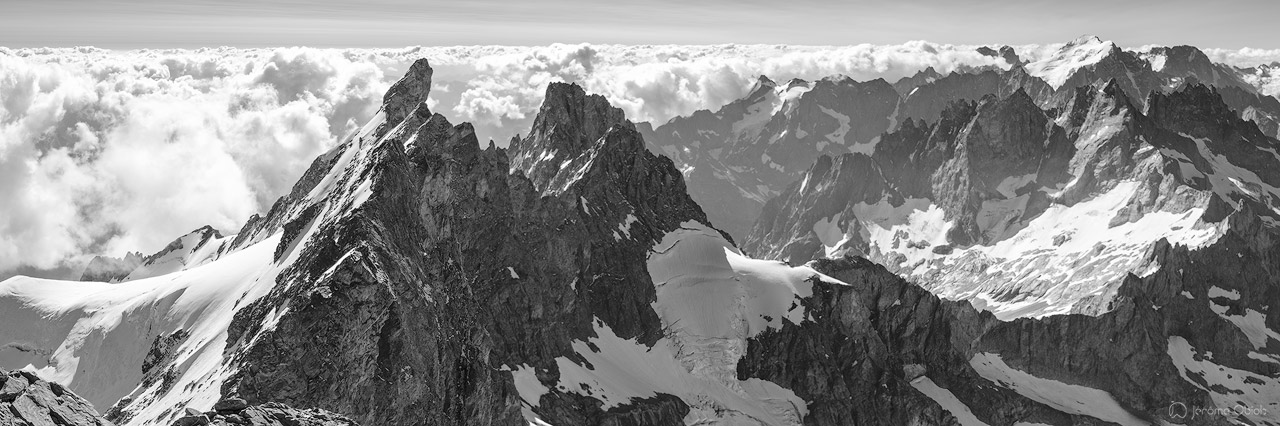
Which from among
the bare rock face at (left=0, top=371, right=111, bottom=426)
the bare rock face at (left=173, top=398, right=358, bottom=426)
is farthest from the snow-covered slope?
the bare rock face at (left=0, top=371, right=111, bottom=426)

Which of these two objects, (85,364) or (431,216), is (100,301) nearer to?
(85,364)

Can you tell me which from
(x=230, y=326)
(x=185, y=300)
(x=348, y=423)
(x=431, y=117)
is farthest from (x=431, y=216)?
(x=348, y=423)

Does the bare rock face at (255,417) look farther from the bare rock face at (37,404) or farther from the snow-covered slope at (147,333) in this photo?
the snow-covered slope at (147,333)

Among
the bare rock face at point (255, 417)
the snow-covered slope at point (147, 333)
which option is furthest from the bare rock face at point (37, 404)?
the snow-covered slope at point (147, 333)

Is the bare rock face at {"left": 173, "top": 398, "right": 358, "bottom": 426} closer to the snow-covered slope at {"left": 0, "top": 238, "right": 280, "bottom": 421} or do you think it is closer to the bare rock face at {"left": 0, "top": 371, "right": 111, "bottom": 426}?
the bare rock face at {"left": 0, "top": 371, "right": 111, "bottom": 426}

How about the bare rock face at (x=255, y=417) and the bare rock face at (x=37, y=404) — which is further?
the bare rock face at (x=255, y=417)

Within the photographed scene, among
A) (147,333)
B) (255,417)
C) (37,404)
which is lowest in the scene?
(255,417)

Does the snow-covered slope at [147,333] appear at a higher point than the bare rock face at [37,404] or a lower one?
higher

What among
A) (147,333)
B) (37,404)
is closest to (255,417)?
(37,404)

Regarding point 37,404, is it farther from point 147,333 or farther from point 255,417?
point 147,333
